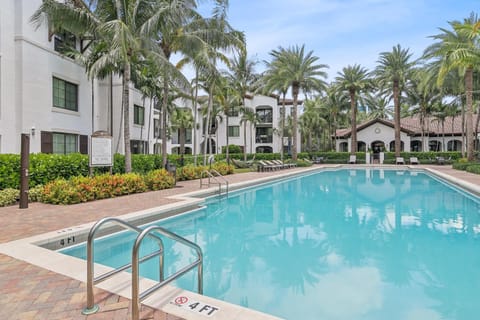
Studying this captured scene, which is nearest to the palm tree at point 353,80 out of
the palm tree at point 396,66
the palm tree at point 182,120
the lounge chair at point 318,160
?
the palm tree at point 396,66

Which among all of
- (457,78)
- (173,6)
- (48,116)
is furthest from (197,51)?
(457,78)

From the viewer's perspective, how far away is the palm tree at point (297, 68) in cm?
3198

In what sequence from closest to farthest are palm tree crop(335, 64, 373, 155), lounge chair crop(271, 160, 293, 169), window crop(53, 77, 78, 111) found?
window crop(53, 77, 78, 111)
lounge chair crop(271, 160, 293, 169)
palm tree crop(335, 64, 373, 155)

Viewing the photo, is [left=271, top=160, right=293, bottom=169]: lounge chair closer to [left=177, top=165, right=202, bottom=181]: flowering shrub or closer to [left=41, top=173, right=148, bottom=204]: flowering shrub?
[left=177, top=165, right=202, bottom=181]: flowering shrub

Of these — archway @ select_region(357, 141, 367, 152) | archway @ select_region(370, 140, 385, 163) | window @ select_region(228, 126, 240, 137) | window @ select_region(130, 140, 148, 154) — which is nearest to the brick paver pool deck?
window @ select_region(130, 140, 148, 154)

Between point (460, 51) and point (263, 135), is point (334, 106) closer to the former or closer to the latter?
point (263, 135)

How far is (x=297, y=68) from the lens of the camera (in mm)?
32438

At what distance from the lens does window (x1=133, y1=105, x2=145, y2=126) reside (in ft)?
80.2

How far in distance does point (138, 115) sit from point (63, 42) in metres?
8.18

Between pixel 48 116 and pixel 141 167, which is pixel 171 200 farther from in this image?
pixel 48 116

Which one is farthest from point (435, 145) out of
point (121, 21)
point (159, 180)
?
point (121, 21)

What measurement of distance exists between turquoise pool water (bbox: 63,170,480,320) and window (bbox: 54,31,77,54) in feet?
39.8

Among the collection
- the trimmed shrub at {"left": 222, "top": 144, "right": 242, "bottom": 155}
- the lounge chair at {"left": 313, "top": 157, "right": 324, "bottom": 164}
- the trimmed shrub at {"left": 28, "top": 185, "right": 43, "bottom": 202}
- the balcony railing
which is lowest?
the trimmed shrub at {"left": 28, "top": 185, "right": 43, "bottom": 202}

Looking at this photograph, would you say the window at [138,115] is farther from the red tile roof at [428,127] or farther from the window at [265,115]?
the red tile roof at [428,127]
